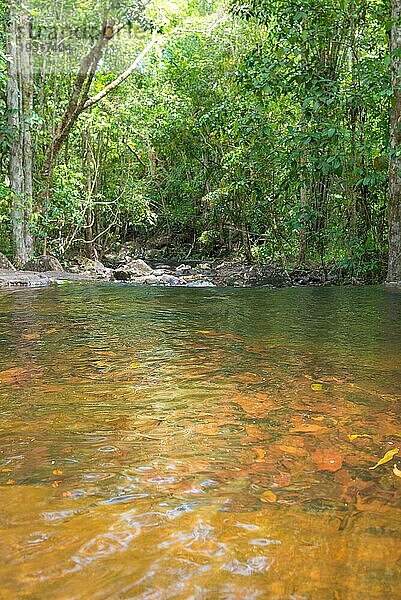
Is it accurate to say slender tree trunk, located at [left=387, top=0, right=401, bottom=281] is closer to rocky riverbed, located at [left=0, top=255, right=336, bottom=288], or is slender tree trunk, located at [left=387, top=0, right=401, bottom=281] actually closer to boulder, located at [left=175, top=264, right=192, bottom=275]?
rocky riverbed, located at [left=0, top=255, right=336, bottom=288]

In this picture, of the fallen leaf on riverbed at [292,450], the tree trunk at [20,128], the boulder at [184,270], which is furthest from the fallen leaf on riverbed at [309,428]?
the boulder at [184,270]

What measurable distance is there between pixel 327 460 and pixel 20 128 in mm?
10634

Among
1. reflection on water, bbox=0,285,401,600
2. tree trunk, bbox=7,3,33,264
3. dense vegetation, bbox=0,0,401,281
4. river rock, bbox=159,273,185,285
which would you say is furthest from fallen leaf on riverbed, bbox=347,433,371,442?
tree trunk, bbox=7,3,33,264

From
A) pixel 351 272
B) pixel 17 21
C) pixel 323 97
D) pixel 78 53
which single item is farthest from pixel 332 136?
pixel 78 53

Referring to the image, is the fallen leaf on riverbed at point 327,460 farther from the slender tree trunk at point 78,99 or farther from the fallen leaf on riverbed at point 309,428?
the slender tree trunk at point 78,99

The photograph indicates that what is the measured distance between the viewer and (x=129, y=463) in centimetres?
166

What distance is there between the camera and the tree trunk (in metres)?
10.7

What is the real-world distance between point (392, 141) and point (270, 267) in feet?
17.3

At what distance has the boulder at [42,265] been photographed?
11086mm

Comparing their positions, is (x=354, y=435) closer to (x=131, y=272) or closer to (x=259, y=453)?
(x=259, y=453)

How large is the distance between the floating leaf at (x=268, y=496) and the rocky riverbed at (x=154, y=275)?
6926 millimetres

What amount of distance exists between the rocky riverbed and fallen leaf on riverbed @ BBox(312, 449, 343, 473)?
22.2ft

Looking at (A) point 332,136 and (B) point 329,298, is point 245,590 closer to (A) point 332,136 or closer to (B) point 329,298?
(B) point 329,298

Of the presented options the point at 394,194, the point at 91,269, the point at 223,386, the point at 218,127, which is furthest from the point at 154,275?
the point at 223,386
